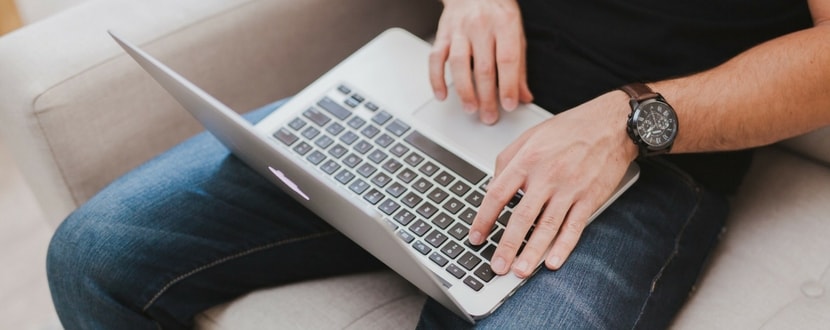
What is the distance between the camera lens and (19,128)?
114 cm

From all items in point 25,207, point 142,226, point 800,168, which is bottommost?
point 25,207

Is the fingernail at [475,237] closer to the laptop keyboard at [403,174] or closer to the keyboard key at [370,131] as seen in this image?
the laptop keyboard at [403,174]

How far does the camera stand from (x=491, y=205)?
864 millimetres

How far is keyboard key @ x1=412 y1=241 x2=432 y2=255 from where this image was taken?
0.89 meters

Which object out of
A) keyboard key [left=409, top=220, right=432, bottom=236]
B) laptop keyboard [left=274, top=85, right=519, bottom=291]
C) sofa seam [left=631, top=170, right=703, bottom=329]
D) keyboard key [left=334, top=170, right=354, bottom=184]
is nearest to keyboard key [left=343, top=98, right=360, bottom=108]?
laptop keyboard [left=274, top=85, right=519, bottom=291]

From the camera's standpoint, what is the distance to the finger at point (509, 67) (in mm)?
1001

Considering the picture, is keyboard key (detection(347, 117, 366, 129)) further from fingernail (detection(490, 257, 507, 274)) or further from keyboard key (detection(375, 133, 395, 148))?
fingernail (detection(490, 257, 507, 274))

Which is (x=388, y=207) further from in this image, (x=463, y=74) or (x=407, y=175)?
(x=463, y=74)

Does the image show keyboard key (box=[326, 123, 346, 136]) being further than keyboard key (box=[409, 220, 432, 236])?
Yes

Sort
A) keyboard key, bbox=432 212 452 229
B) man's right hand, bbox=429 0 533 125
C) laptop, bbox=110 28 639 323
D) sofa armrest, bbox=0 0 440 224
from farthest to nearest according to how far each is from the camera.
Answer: sofa armrest, bbox=0 0 440 224 < man's right hand, bbox=429 0 533 125 < keyboard key, bbox=432 212 452 229 < laptop, bbox=110 28 639 323

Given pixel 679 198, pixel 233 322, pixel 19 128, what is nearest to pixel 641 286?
pixel 679 198

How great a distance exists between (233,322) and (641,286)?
48 centimetres

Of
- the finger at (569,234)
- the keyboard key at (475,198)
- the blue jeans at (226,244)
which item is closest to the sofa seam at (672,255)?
the blue jeans at (226,244)

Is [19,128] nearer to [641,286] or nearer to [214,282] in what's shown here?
[214,282]
